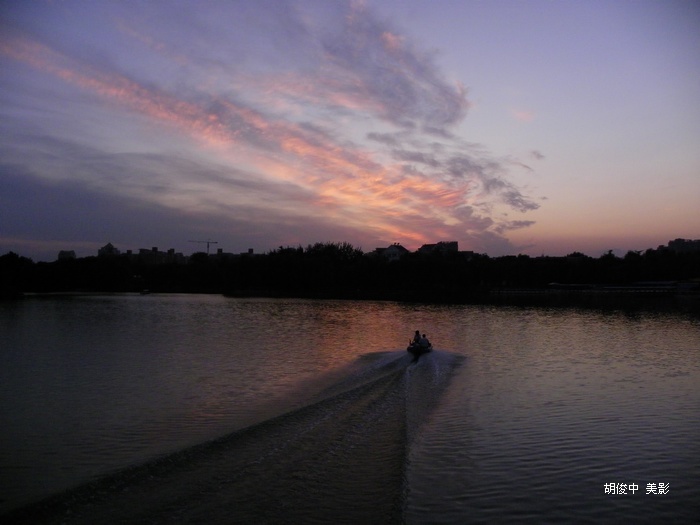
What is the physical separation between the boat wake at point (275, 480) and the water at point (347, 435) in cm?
4

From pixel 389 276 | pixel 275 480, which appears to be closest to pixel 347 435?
pixel 275 480

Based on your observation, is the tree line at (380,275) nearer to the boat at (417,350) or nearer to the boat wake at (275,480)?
the boat at (417,350)

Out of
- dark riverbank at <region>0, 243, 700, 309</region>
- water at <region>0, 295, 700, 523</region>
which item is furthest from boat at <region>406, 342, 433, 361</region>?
dark riverbank at <region>0, 243, 700, 309</region>

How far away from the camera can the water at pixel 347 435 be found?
8.40 meters

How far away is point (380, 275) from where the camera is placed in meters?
119

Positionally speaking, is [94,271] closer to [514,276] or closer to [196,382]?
[514,276]

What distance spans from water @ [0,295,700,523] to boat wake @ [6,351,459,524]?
4 cm

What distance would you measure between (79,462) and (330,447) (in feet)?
15.6

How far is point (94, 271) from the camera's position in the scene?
5039 inches

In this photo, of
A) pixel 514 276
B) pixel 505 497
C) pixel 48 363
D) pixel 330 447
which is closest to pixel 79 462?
pixel 330 447

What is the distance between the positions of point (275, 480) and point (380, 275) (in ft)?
362

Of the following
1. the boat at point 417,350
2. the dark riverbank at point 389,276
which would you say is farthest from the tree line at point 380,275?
the boat at point 417,350

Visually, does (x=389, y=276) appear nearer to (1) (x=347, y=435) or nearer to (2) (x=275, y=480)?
(1) (x=347, y=435)

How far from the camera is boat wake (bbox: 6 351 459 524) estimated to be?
26.1 ft
